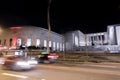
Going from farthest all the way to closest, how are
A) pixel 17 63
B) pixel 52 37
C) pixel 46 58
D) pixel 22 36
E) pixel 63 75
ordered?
pixel 52 37
pixel 22 36
pixel 46 58
pixel 17 63
pixel 63 75

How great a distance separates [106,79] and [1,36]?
65244 millimetres

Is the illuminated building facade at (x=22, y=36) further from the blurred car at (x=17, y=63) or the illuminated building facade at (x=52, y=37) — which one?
the blurred car at (x=17, y=63)

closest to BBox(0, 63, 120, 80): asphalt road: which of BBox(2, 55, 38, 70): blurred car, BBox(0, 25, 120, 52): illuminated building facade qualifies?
BBox(2, 55, 38, 70): blurred car

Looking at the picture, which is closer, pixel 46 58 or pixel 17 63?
pixel 17 63

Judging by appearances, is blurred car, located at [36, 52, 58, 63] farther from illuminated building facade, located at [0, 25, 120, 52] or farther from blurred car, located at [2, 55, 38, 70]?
illuminated building facade, located at [0, 25, 120, 52]

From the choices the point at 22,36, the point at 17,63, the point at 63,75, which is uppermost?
the point at 22,36

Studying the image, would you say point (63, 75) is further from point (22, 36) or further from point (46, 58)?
point (22, 36)

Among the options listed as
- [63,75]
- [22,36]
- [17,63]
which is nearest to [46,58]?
[17,63]

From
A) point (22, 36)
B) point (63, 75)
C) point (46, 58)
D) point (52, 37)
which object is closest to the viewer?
point (63, 75)

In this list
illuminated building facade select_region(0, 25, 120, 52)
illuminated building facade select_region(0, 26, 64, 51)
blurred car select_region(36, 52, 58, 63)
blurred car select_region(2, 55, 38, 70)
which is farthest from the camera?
illuminated building facade select_region(0, 26, 64, 51)

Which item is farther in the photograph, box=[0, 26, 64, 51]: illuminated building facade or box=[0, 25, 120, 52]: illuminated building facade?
box=[0, 26, 64, 51]: illuminated building facade

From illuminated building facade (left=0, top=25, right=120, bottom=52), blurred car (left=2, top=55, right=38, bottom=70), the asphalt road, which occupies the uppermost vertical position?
illuminated building facade (left=0, top=25, right=120, bottom=52)

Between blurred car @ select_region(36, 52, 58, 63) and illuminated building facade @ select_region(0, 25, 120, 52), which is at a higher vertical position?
illuminated building facade @ select_region(0, 25, 120, 52)

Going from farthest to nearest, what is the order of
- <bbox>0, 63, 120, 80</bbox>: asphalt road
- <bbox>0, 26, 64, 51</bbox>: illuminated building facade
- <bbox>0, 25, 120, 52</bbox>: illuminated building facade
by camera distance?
<bbox>0, 26, 64, 51</bbox>: illuminated building facade
<bbox>0, 25, 120, 52</bbox>: illuminated building facade
<bbox>0, 63, 120, 80</bbox>: asphalt road
